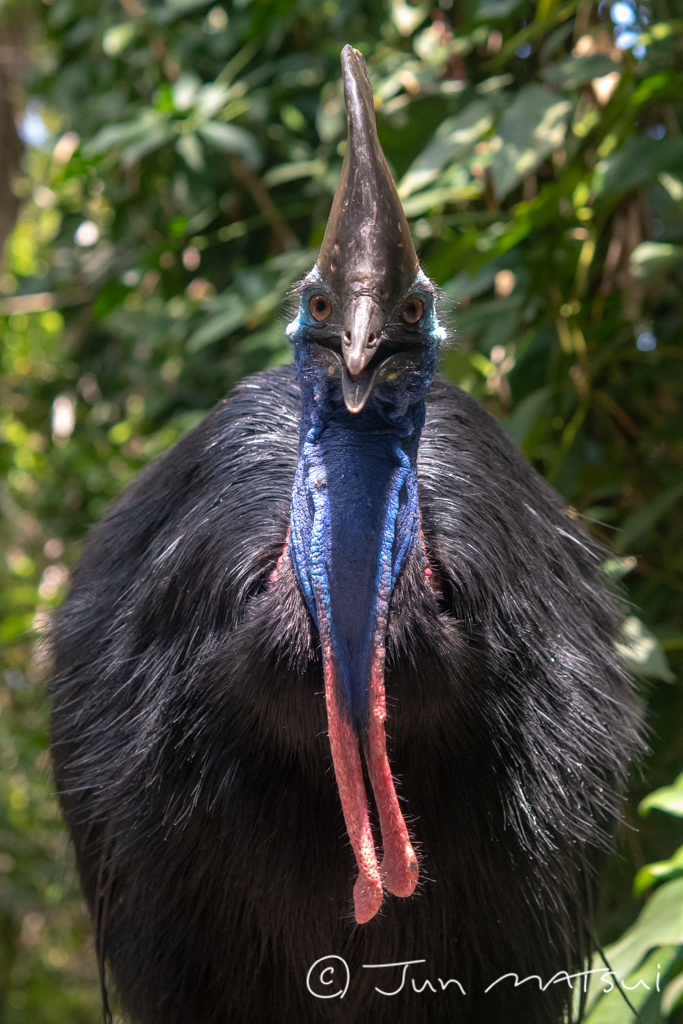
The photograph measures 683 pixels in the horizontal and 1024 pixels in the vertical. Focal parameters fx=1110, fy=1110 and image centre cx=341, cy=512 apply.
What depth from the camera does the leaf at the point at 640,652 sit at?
1.51 m

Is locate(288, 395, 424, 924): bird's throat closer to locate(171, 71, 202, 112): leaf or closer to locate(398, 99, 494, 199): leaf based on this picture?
locate(398, 99, 494, 199): leaf

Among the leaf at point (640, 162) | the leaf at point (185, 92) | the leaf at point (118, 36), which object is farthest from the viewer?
the leaf at point (118, 36)

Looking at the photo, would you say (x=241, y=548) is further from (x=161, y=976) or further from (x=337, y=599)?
(x=161, y=976)

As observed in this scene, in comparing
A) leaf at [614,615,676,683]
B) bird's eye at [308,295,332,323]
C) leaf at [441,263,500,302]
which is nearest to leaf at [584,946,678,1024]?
leaf at [614,615,676,683]

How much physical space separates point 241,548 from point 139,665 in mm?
218

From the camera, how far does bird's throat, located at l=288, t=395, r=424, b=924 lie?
1054 millimetres

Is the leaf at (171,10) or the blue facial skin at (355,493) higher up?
the leaf at (171,10)

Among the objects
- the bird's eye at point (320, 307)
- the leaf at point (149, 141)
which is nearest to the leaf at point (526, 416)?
the bird's eye at point (320, 307)

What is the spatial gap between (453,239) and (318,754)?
103 centimetres

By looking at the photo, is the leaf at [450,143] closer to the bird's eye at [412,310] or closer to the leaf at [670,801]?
the bird's eye at [412,310]

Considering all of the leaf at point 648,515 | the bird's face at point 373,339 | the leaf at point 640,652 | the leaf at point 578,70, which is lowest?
the leaf at point 640,652

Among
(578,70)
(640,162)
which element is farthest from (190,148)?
(640,162)

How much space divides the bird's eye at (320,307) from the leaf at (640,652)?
0.67 metres

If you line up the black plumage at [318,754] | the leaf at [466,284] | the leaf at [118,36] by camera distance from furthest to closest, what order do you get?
the leaf at [118,36]
the leaf at [466,284]
the black plumage at [318,754]
